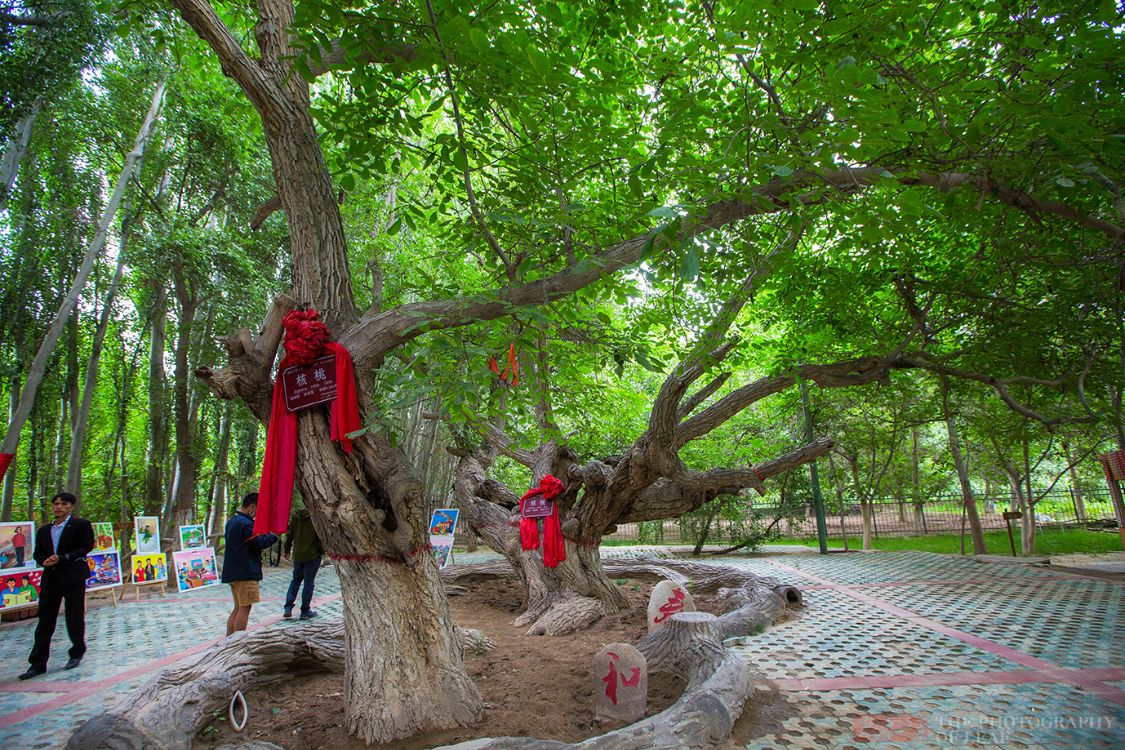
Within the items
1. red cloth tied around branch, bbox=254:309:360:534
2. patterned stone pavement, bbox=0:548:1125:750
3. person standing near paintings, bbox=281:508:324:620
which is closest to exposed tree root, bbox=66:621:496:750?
patterned stone pavement, bbox=0:548:1125:750

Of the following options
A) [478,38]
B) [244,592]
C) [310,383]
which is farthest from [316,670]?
[478,38]

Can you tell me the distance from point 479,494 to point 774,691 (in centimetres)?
525

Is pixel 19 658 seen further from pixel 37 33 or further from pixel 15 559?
pixel 37 33

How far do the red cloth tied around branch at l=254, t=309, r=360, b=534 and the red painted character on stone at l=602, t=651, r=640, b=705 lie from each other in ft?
7.05

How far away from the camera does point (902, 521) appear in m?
18.0

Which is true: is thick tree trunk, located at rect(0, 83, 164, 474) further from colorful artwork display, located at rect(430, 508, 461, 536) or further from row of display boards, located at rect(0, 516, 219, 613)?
colorful artwork display, located at rect(430, 508, 461, 536)

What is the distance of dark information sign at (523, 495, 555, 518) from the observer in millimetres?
6758

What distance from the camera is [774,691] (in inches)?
157

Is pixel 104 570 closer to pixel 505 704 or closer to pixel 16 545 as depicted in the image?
pixel 16 545

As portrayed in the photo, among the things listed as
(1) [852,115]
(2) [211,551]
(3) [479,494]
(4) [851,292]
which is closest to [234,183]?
(2) [211,551]

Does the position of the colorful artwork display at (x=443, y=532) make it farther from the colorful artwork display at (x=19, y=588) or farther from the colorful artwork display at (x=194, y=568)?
the colorful artwork display at (x=19, y=588)

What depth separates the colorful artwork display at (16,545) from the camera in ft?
23.8

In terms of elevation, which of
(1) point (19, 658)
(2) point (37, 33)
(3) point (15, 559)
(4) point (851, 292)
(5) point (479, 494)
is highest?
(2) point (37, 33)

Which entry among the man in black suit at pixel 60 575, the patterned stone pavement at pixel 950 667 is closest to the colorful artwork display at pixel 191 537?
the man in black suit at pixel 60 575
